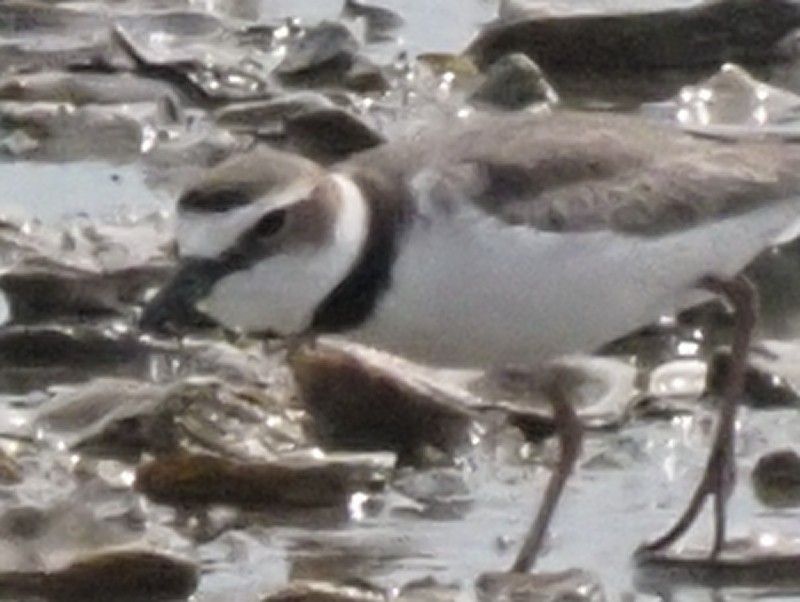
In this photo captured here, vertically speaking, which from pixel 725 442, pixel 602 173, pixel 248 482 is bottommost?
pixel 248 482

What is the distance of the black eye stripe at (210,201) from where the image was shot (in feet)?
16.0

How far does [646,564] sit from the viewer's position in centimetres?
524

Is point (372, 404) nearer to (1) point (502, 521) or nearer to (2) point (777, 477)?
(1) point (502, 521)

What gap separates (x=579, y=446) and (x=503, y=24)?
9.10 ft

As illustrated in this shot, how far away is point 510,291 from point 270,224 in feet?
1.15

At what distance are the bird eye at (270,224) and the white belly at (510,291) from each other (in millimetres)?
176

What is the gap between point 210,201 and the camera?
16.0ft

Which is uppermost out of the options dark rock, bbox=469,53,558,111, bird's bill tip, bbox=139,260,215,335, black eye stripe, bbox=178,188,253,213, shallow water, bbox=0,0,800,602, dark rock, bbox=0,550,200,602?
black eye stripe, bbox=178,188,253,213

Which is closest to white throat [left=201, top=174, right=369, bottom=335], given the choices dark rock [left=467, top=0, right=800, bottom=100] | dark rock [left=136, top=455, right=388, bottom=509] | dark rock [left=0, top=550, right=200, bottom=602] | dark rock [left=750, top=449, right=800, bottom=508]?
dark rock [left=0, top=550, right=200, bottom=602]

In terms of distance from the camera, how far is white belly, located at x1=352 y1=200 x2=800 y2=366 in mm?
4934

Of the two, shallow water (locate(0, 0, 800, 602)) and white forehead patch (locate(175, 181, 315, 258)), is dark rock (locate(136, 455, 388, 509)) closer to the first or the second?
shallow water (locate(0, 0, 800, 602))

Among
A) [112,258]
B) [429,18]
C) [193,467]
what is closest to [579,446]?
[193,467]

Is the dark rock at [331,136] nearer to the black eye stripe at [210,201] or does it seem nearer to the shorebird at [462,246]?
the shorebird at [462,246]

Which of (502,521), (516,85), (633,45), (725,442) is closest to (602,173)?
(725,442)
